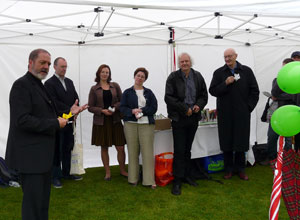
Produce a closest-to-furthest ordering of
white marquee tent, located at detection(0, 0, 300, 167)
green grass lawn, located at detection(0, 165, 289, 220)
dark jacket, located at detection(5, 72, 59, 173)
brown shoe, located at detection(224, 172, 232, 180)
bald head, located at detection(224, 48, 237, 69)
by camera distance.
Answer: dark jacket, located at detection(5, 72, 59, 173) < green grass lawn, located at detection(0, 165, 289, 220) < bald head, located at detection(224, 48, 237, 69) < brown shoe, located at detection(224, 172, 232, 180) < white marquee tent, located at detection(0, 0, 300, 167)

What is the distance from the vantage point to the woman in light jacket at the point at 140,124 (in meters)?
3.75

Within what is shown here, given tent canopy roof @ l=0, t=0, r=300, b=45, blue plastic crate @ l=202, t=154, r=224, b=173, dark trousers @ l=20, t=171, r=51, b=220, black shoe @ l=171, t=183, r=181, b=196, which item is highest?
tent canopy roof @ l=0, t=0, r=300, b=45

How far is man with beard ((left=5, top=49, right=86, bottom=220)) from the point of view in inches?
78.2

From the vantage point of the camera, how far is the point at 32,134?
205 cm


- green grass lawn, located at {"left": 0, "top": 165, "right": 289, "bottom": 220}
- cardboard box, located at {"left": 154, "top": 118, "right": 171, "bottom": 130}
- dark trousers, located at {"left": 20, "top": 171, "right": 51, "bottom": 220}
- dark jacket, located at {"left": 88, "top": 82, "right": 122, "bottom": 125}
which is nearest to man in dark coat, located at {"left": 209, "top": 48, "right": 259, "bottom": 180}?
green grass lawn, located at {"left": 0, "top": 165, "right": 289, "bottom": 220}

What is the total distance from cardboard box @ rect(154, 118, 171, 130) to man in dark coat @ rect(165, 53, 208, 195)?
1.09 feet

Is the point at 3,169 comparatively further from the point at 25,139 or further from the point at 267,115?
the point at 267,115

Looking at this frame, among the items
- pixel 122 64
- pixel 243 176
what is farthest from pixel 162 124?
pixel 122 64

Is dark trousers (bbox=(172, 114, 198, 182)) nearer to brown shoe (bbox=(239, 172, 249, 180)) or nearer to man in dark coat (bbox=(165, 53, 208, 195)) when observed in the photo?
man in dark coat (bbox=(165, 53, 208, 195))

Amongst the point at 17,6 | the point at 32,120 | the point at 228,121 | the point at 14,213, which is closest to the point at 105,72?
the point at 17,6

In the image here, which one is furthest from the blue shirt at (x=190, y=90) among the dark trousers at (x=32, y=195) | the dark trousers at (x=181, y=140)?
the dark trousers at (x=32, y=195)

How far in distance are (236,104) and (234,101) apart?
0.15 feet

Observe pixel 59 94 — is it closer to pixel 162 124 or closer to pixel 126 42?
pixel 162 124

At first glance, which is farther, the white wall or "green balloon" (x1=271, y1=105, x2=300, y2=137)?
the white wall
